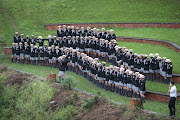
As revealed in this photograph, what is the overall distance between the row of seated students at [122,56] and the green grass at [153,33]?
168 inches

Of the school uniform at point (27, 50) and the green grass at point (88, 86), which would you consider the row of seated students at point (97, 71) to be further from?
the green grass at point (88, 86)

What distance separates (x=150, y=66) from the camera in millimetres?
18812

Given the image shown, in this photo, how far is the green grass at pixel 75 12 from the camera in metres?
30.8

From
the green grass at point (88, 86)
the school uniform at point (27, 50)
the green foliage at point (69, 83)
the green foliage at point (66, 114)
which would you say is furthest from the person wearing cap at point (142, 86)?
the school uniform at point (27, 50)

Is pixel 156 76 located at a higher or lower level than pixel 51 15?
lower

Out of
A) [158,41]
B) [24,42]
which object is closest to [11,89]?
[24,42]

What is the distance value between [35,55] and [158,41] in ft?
33.8

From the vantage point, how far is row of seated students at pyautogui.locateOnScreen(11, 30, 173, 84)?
1828cm

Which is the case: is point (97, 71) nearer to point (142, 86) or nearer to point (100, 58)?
point (142, 86)

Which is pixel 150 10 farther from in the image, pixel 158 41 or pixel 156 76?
pixel 156 76

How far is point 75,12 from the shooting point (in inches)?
1378

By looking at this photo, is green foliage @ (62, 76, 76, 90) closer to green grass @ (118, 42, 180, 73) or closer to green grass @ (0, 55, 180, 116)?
green grass @ (0, 55, 180, 116)

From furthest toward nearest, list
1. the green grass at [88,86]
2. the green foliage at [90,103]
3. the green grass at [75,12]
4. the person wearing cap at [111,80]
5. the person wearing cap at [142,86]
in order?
the green grass at [75,12], the person wearing cap at [111,80], the person wearing cap at [142,86], the green foliage at [90,103], the green grass at [88,86]

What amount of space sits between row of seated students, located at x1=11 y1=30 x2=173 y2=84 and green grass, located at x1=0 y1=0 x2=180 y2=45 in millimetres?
7401
